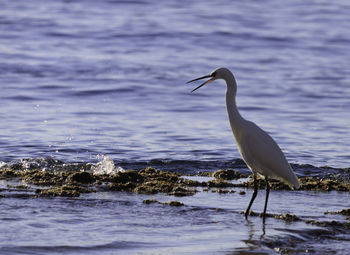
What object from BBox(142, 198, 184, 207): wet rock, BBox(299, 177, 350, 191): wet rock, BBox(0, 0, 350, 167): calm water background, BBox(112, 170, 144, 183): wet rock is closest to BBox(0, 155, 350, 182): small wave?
BBox(0, 0, 350, 167): calm water background

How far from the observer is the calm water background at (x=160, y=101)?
21.5 feet

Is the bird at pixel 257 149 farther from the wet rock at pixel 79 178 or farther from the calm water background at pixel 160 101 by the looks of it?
the wet rock at pixel 79 178

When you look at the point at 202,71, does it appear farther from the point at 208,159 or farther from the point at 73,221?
the point at 73,221

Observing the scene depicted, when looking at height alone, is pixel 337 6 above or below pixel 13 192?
above

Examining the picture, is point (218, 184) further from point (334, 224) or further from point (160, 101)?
point (160, 101)

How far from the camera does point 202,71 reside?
20.2m

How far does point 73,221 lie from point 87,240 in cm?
62

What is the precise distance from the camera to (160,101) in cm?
1647

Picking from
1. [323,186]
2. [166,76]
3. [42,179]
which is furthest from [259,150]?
[166,76]

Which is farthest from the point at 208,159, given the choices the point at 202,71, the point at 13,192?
the point at 202,71

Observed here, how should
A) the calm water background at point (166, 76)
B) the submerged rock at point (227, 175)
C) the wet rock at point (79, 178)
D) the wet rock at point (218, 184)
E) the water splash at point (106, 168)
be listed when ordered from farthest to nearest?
1. the calm water background at point (166, 76)
2. the water splash at point (106, 168)
3. the submerged rock at point (227, 175)
4. the wet rock at point (218, 184)
5. the wet rock at point (79, 178)

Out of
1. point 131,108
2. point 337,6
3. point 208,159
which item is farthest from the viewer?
point 337,6

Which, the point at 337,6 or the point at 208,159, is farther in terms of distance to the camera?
the point at 337,6

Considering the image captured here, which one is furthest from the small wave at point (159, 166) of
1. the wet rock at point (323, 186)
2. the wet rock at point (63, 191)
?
the wet rock at point (63, 191)
